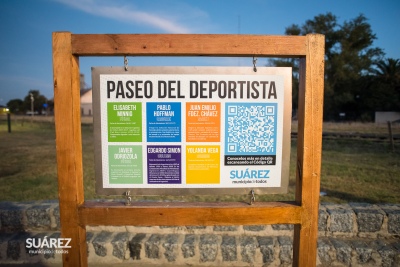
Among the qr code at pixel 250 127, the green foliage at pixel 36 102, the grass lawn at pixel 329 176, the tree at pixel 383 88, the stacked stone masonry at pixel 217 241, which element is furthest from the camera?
the green foliage at pixel 36 102

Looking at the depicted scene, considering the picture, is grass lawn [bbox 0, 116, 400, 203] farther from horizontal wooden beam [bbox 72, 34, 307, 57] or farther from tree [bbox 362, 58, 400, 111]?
tree [bbox 362, 58, 400, 111]

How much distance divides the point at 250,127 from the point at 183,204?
79 cm

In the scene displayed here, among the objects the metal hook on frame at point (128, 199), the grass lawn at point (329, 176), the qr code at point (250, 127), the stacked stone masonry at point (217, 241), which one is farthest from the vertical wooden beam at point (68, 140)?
the grass lawn at point (329, 176)

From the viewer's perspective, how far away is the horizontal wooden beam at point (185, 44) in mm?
1973

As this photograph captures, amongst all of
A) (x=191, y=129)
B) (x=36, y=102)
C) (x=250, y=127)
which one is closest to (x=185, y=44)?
(x=191, y=129)

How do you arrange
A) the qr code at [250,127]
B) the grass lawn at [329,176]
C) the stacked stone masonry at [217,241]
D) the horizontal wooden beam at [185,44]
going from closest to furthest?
A: 1. the horizontal wooden beam at [185,44]
2. the qr code at [250,127]
3. the stacked stone masonry at [217,241]
4. the grass lawn at [329,176]

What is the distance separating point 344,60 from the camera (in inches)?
1682

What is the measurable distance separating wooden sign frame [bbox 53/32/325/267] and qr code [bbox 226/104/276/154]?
0.76 ft

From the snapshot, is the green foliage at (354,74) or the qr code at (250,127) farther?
the green foliage at (354,74)

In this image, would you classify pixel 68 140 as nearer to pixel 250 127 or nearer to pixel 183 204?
pixel 183 204

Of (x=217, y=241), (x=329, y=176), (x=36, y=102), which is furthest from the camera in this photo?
(x=36, y=102)

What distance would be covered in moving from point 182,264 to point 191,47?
2583mm

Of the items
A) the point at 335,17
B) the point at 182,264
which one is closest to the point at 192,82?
the point at 182,264

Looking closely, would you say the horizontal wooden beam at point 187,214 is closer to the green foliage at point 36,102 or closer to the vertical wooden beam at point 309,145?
the vertical wooden beam at point 309,145
